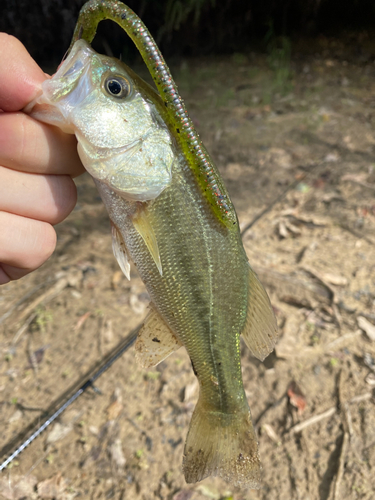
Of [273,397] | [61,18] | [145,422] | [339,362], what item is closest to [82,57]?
[145,422]

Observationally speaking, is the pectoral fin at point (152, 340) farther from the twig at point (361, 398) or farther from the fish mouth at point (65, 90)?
the twig at point (361, 398)

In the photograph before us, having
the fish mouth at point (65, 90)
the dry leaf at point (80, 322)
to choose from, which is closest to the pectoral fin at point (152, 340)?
the fish mouth at point (65, 90)

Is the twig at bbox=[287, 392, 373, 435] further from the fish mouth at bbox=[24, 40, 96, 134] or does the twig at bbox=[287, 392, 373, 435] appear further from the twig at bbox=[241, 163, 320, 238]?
the fish mouth at bbox=[24, 40, 96, 134]

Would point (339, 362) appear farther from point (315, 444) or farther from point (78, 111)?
point (78, 111)

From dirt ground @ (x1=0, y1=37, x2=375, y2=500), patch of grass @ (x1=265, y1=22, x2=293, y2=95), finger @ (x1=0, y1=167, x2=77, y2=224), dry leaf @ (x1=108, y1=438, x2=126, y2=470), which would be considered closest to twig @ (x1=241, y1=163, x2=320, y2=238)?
dirt ground @ (x1=0, y1=37, x2=375, y2=500)

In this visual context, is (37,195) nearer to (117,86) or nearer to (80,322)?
(117,86)

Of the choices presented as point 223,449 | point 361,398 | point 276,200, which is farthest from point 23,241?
point 276,200
